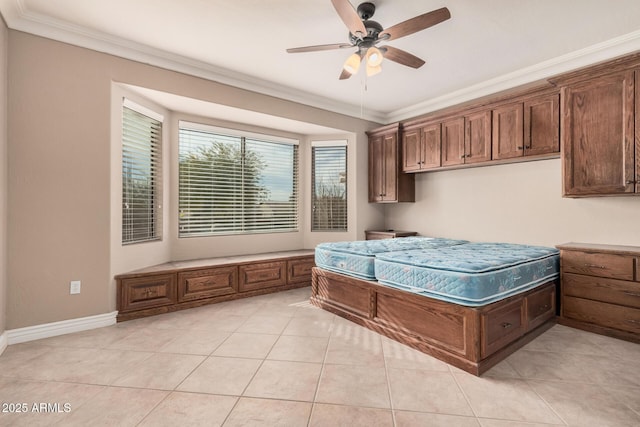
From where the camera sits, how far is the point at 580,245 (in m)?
3.03

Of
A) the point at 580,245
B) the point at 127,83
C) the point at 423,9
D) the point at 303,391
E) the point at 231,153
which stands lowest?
the point at 303,391

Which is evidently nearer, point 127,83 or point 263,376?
point 263,376

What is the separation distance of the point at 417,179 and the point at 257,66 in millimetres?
3019

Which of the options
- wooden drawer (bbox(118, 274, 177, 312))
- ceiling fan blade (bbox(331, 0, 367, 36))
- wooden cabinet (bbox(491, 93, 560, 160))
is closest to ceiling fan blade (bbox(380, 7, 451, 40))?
ceiling fan blade (bbox(331, 0, 367, 36))

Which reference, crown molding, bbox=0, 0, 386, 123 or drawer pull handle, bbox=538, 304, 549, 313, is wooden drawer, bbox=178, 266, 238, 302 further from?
drawer pull handle, bbox=538, 304, 549, 313

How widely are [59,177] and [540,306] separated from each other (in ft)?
15.2

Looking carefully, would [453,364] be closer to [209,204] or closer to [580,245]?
[580,245]

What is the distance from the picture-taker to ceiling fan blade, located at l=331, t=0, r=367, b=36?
196 centimetres

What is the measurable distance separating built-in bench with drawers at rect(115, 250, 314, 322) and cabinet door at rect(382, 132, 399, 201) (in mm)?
1607

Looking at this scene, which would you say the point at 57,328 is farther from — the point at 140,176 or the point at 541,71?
the point at 541,71

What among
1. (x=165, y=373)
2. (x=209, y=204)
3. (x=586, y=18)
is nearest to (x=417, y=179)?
Result: (x=586, y=18)

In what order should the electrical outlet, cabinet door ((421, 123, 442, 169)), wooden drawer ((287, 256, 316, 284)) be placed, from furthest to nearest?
1. wooden drawer ((287, 256, 316, 284))
2. cabinet door ((421, 123, 442, 169))
3. the electrical outlet

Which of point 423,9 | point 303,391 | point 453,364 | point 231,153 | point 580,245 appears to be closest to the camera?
point 303,391

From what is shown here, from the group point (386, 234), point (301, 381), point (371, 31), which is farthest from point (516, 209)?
point (301, 381)
